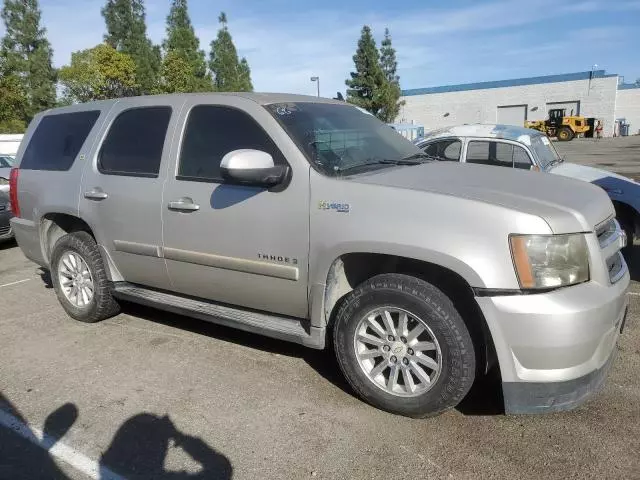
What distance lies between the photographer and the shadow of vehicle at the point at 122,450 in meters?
2.71

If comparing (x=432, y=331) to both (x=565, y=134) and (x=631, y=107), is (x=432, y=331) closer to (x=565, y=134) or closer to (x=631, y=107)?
(x=565, y=134)

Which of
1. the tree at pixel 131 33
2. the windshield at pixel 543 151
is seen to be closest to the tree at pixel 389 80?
the tree at pixel 131 33

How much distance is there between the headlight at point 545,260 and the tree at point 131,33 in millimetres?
45014

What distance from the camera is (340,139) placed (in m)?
3.73

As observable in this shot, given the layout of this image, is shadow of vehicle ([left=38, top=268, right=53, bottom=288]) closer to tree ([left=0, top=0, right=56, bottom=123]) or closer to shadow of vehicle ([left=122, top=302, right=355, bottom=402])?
shadow of vehicle ([left=122, top=302, right=355, bottom=402])

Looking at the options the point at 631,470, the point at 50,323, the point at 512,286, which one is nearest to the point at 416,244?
the point at 512,286

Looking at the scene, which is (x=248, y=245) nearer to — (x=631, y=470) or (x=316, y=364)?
(x=316, y=364)

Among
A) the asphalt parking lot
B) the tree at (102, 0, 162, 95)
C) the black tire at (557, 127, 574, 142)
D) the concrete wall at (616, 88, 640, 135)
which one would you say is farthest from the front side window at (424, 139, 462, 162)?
the concrete wall at (616, 88, 640, 135)

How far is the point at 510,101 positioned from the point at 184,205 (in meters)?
60.0

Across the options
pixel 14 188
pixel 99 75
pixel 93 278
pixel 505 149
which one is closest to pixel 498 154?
pixel 505 149

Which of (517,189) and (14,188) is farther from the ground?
(517,189)

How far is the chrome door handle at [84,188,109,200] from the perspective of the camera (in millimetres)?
4312

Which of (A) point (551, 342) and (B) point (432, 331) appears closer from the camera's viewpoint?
(A) point (551, 342)

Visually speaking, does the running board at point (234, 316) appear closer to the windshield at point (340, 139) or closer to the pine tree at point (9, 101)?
the windshield at point (340, 139)
